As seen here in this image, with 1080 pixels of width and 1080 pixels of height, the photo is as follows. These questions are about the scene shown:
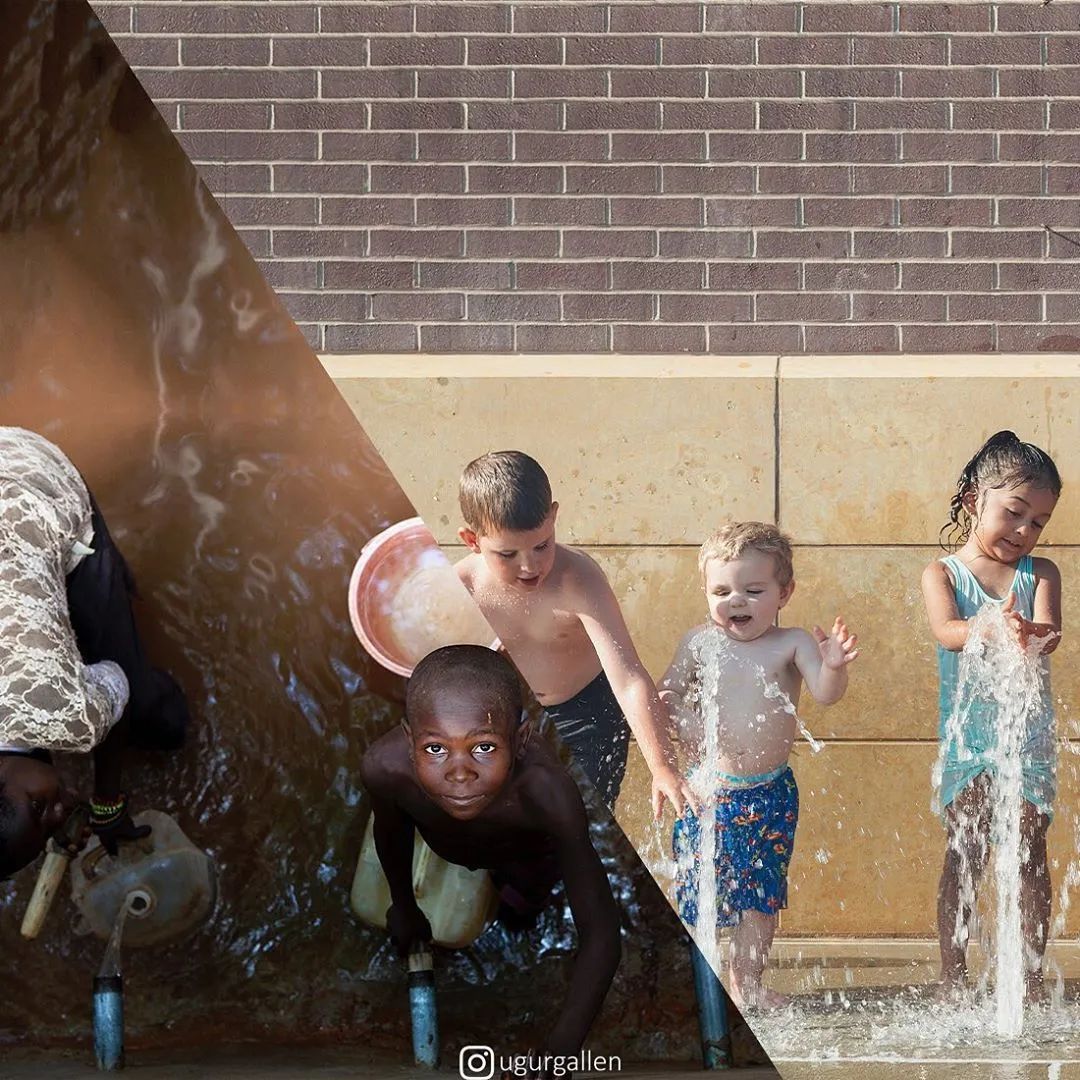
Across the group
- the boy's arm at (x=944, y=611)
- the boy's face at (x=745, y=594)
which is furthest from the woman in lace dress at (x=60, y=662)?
the boy's arm at (x=944, y=611)

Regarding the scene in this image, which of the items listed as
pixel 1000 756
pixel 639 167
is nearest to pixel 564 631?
pixel 1000 756

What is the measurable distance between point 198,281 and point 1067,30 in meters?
2.56

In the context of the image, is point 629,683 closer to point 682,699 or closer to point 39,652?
point 682,699

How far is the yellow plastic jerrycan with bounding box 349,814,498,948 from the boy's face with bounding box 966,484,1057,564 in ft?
5.50

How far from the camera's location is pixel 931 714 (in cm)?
389

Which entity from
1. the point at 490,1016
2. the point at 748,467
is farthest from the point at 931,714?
the point at 490,1016

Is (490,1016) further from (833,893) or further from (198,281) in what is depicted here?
(833,893)

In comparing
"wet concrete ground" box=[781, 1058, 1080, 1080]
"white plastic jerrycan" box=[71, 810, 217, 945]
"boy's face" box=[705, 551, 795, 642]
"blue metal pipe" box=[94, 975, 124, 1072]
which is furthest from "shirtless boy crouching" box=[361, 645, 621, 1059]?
"boy's face" box=[705, 551, 795, 642]

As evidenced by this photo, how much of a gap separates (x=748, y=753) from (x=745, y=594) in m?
0.41

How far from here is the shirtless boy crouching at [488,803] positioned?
208 centimetres

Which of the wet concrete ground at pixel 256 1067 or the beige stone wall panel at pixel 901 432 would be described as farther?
the beige stone wall panel at pixel 901 432

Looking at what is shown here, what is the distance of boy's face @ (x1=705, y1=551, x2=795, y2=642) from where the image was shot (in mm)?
3355

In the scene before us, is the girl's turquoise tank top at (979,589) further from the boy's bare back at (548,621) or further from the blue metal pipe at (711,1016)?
the blue metal pipe at (711,1016)

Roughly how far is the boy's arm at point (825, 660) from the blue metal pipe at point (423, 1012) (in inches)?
42.8
